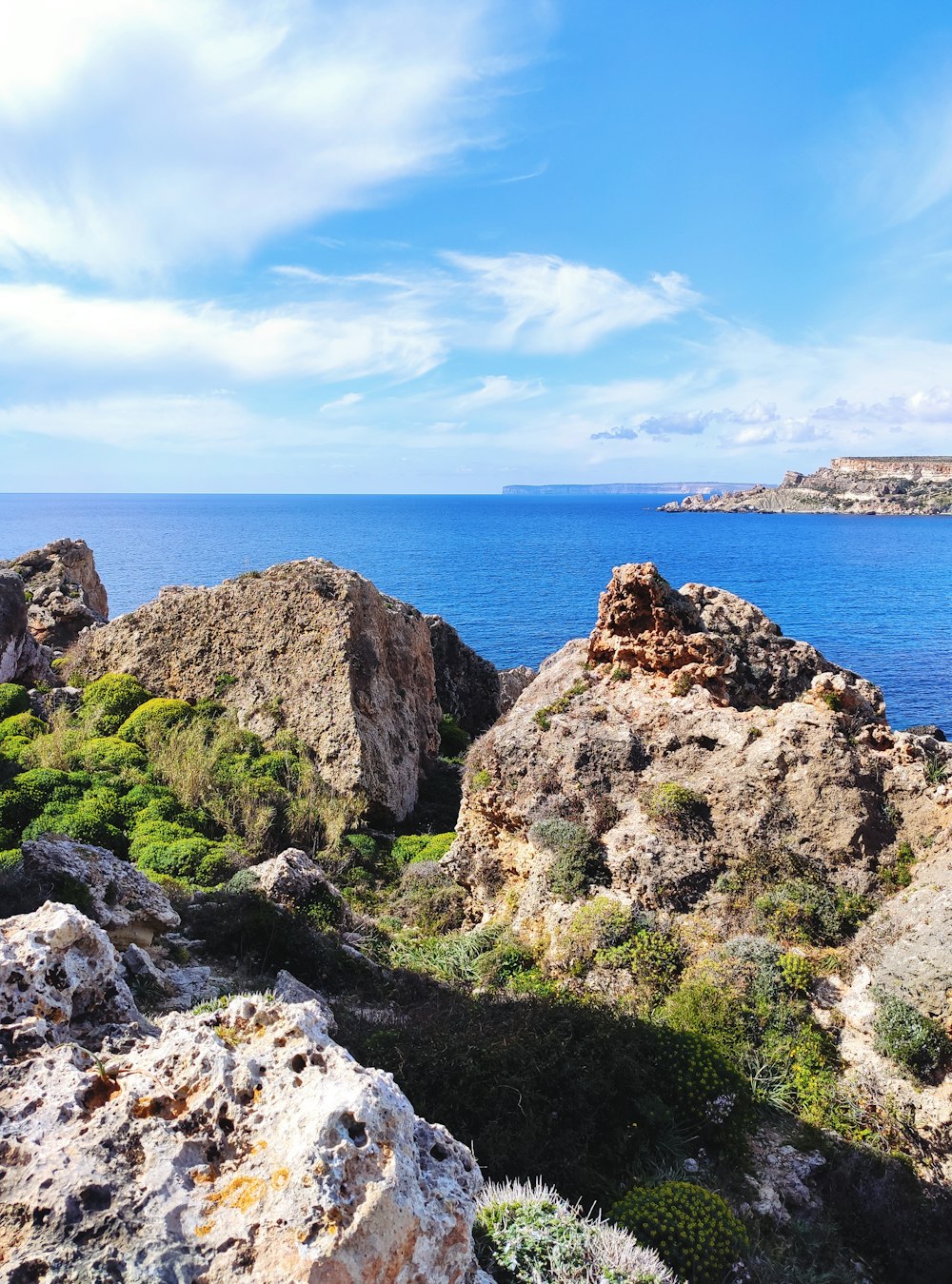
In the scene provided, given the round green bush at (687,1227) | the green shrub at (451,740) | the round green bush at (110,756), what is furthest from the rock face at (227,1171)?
the green shrub at (451,740)

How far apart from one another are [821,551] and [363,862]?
458ft

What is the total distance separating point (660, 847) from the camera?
13.5 metres

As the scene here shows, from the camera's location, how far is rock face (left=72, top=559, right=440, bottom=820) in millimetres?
23188

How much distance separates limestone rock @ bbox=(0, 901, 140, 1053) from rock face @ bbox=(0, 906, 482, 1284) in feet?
1.63

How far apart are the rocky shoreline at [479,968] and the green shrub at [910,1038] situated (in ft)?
0.15

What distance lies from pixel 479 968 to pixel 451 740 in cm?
1958

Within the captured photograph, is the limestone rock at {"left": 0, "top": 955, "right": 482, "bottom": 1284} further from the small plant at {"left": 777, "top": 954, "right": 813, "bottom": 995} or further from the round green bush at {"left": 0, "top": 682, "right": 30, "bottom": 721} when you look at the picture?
the round green bush at {"left": 0, "top": 682, "right": 30, "bottom": 721}

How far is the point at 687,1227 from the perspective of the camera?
679 centimetres

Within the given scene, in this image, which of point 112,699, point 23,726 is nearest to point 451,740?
point 112,699

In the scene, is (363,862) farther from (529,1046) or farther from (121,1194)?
(121,1194)

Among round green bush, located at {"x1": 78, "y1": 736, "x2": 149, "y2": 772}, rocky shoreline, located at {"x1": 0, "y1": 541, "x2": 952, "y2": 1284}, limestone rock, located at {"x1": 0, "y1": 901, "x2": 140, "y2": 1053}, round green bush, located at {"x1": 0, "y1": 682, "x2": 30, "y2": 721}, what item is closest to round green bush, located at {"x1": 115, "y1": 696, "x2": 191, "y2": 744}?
rocky shoreline, located at {"x1": 0, "y1": 541, "x2": 952, "y2": 1284}

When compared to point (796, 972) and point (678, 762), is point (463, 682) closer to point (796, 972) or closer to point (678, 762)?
point (678, 762)

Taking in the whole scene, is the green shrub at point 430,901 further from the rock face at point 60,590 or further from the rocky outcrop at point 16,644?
the rock face at point 60,590

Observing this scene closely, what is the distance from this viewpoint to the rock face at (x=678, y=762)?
1290cm
